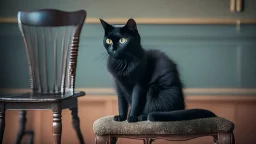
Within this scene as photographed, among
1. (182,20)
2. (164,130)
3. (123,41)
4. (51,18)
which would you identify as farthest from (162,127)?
(182,20)

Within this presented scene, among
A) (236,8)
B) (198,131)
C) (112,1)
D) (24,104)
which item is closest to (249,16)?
(236,8)

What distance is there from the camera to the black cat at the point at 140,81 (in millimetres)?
1654

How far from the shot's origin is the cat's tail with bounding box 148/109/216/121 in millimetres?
1603

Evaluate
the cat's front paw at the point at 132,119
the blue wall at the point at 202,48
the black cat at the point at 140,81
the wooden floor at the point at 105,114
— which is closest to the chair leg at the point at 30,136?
the wooden floor at the point at 105,114

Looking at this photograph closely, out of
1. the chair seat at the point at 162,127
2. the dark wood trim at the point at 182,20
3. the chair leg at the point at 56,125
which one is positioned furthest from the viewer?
the dark wood trim at the point at 182,20

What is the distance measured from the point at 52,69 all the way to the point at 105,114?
0.43 meters

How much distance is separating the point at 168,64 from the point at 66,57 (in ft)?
2.16

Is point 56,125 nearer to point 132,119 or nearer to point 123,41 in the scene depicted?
point 132,119

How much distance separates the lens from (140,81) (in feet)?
5.53

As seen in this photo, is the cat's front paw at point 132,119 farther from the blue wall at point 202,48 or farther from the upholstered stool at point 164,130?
the blue wall at point 202,48

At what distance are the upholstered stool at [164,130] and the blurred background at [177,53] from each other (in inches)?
32.0

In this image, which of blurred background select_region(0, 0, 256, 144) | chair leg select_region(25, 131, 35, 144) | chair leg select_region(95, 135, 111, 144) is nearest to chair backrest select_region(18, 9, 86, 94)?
blurred background select_region(0, 0, 256, 144)

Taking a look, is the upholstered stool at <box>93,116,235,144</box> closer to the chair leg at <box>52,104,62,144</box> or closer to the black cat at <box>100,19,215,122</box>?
the black cat at <box>100,19,215,122</box>

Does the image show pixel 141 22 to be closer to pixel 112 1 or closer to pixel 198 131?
pixel 112 1
